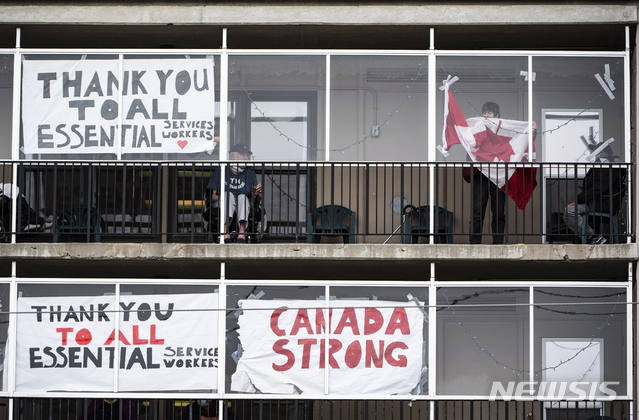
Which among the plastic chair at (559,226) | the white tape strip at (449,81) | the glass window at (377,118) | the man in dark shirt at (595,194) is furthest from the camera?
the glass window at (377,118)

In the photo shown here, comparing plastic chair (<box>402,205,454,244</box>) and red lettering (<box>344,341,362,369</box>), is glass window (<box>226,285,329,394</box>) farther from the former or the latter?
plastic chair (<box>402,205,454,244</box>)

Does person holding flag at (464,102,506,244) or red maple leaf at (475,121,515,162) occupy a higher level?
red maple leaf at (475,121,515,162)

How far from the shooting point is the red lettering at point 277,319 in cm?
1459

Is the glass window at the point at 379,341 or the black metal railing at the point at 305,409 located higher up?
the glass window at the point at 379,341

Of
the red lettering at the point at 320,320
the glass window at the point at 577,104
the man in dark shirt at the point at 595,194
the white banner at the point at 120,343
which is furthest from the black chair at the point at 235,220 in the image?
the man in dark shirt at the point at 595,194

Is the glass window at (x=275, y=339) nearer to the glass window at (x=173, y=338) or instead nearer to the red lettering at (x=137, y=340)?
the glass window at (x=173, y=338)

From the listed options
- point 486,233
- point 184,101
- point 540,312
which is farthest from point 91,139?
point 540,312

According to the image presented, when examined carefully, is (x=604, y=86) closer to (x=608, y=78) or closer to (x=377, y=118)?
(x=608, y=78)

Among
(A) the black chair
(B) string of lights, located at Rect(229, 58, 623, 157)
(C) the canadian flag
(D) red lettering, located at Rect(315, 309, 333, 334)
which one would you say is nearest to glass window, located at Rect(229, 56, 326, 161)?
(B) string of lights, located at Rect(229, 58, 623, 157)

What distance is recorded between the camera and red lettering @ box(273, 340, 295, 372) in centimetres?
1455

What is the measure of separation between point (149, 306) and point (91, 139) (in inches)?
96.1

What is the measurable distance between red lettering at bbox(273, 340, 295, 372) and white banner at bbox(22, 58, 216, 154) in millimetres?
2834

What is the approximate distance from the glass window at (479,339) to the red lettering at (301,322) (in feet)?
5.84

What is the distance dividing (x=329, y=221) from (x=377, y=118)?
6.11 ft
